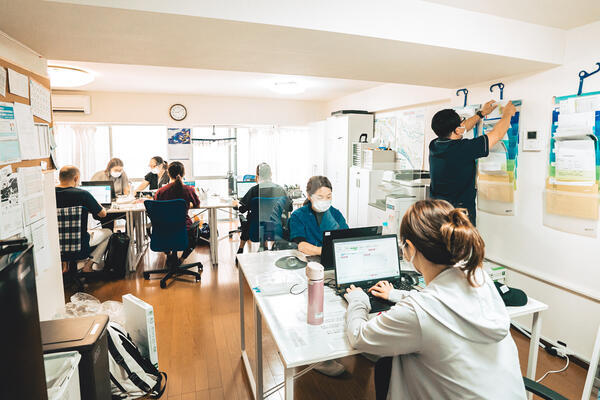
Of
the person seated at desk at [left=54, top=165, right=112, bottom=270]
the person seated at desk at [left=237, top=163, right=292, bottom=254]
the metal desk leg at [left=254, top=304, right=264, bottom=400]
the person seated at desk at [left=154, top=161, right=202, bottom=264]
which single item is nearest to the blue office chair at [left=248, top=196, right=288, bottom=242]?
the person seated at desk at [left=237, top=163, right=292, bottom=254]

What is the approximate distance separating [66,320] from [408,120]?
14.1 feet

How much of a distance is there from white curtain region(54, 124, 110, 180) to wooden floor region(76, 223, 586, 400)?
10.7 ft

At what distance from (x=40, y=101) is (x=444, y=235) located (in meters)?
2.24

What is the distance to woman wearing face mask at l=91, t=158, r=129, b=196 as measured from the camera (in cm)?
504

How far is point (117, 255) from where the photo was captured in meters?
4.00

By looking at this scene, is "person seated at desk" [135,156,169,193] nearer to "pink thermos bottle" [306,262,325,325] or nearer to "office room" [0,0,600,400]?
"office room" [0,0,600,400]

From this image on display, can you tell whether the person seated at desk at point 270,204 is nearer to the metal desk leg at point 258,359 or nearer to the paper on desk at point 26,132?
the metal desk leg at point 258,359

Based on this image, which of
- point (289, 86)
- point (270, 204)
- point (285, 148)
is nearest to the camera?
point (270, 204)

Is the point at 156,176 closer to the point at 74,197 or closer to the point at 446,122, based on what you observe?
the point at 74,197

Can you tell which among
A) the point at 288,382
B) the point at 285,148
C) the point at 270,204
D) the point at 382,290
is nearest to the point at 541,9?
the point at 382,290

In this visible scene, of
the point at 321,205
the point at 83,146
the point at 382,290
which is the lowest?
the point at 382,290

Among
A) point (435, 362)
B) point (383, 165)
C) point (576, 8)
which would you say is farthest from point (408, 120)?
point (435, 362)

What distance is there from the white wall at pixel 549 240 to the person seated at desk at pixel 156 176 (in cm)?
441

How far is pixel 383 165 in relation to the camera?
4.96 meters
